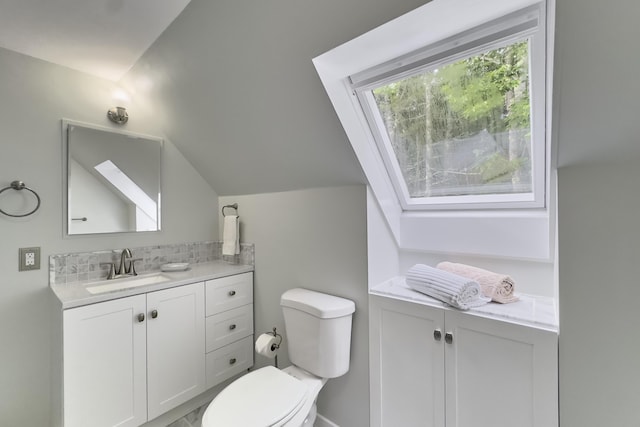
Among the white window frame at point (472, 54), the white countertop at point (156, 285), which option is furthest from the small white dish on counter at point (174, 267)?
the white window frame at point (472, 54)

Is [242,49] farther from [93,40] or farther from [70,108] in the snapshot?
[70,108]

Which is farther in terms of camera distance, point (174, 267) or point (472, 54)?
point (174, 267)

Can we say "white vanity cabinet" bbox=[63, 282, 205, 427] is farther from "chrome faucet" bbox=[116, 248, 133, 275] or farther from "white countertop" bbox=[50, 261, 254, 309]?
"chrome faucet" bbox=[116, 248, 133, 275]

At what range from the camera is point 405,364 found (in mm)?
1356

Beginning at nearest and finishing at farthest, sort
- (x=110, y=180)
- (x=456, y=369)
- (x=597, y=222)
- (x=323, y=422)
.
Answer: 1. (x=597, y=222)
2. (x=456, y=369)
3. (x=323, y=422)
4. (x=110, y=180)

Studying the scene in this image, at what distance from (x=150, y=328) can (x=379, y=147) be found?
1.66 metres

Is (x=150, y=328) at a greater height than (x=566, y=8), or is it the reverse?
(x=566, y=8)

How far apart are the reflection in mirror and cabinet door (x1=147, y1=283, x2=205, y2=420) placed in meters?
0.67

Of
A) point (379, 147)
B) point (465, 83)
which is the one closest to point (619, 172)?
point (465, 83)

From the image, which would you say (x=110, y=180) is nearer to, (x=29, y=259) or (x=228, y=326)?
(x=29, y=259)

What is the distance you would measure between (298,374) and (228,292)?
0.77 m

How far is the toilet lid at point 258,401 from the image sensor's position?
3.78 feet

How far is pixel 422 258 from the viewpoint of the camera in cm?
171

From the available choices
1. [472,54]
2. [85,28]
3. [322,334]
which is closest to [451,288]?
[322,334]
